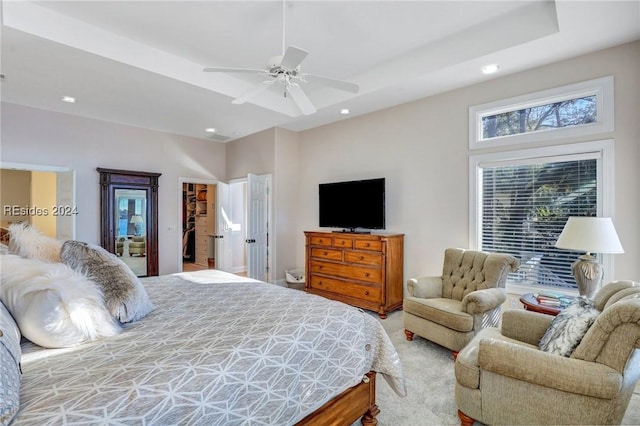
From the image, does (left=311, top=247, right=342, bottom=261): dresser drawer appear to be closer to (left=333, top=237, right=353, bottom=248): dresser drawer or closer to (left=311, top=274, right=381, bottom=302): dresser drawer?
(left=333, top=237, right=353, bottom=248): dresser drawer

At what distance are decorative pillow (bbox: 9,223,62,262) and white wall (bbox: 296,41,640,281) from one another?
12.2 ft

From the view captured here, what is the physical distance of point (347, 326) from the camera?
5.79 ft

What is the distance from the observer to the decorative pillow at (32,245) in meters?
1.96

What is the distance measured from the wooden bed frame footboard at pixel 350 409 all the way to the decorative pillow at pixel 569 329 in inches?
41.9

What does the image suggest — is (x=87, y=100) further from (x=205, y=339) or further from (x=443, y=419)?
(x=443, y=419)

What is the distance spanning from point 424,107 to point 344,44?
1.47 metres

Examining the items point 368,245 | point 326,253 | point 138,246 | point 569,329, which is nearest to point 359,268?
point 368,245

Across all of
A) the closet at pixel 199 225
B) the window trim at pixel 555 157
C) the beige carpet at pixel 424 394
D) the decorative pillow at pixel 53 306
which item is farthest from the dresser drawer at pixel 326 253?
the closet at pixel 199 225

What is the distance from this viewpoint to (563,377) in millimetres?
1595

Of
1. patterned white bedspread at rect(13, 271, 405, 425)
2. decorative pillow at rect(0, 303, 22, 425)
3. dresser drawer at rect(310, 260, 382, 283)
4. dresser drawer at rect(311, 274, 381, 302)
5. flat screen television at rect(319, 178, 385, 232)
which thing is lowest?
dresser drawer at rect(311, 274, 381, 302)

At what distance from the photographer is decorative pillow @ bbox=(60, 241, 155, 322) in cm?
161

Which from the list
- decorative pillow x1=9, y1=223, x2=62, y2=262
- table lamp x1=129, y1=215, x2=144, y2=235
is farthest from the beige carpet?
table lamp x1=129, y1=215, x2=144, y2=235

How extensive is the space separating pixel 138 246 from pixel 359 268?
391cm

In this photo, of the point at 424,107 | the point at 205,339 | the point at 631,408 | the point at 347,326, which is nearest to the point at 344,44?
the point at 424,107
